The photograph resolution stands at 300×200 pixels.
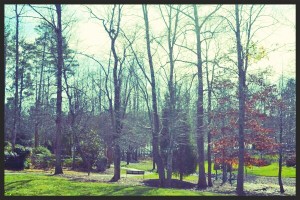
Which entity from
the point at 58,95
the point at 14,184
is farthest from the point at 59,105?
the point at 14,184

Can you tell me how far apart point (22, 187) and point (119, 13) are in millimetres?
11592

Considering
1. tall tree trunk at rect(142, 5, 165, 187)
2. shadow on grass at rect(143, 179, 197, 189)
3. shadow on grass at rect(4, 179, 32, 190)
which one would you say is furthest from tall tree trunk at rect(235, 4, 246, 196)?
shadow on grass at rect(4, 179, 32, 190)

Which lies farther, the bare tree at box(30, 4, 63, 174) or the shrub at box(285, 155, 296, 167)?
the shrub at box(285, 155, 296, 167)

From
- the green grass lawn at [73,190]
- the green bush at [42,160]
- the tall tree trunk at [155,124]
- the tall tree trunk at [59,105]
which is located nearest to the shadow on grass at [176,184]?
the tall tree trunk at [155,124]

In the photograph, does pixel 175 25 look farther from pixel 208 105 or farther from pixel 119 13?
pixel 208 105

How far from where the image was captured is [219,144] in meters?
17.5

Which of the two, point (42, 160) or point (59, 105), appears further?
point (42, 160)

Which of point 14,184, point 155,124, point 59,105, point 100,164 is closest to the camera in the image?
point 14,184

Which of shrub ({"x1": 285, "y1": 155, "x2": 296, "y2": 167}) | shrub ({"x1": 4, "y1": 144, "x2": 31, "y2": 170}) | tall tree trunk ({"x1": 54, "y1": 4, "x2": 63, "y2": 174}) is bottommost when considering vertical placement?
shrub ({"x1": 285, "y1": 155, "x2": 296, "y2": 167})

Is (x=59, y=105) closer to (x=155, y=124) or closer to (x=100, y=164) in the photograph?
(x=155, y=124)

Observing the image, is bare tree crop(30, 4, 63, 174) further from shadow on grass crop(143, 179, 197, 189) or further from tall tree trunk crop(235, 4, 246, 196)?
tall tree trunk crop(235, 4, 246, 196)

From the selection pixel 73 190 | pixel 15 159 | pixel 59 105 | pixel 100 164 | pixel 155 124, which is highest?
pixel 59 105

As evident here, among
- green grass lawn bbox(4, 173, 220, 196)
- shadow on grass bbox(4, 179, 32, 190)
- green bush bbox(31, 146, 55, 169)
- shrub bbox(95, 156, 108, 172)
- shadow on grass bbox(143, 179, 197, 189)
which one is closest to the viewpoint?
green grass lawn bbox(4, 173, 220, 196)

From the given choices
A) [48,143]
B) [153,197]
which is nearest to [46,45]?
[48,143]
